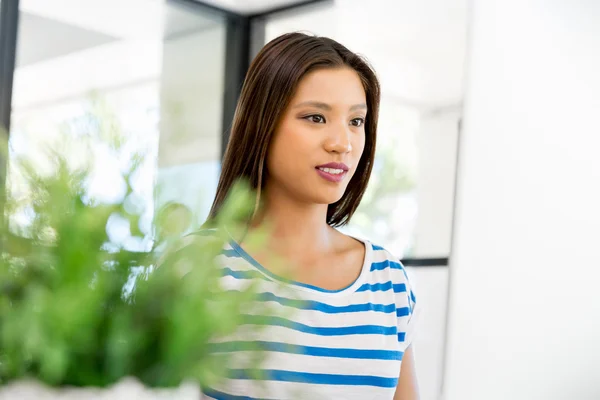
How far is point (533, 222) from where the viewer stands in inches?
118

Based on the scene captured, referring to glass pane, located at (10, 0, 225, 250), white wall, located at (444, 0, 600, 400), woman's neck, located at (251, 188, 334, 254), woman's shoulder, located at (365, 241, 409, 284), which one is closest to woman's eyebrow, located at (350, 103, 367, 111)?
woman's neck, located at (251, 188, 334, 254)

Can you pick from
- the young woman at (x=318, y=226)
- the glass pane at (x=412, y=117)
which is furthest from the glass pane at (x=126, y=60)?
the young woman at (x=318, y=226)

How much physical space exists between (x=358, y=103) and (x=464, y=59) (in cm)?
219

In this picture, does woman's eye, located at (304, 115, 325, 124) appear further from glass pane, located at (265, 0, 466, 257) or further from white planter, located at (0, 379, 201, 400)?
glass pane, located at (265, 0, 466, 257)

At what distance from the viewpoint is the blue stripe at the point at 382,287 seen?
1.27 metres

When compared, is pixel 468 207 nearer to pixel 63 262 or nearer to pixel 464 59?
pixel 464 59

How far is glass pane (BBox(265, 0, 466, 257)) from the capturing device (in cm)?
328

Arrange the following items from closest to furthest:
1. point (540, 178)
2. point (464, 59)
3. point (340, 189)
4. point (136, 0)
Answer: point (340, 189), point (540, 178), point (464, 59), point (136, 0)

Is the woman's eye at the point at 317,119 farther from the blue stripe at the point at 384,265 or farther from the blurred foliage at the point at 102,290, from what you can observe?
the blurred foliage at the point at 102,290

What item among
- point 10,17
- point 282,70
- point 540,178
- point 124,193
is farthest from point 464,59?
point 124,193

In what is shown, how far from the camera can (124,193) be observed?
0.42 metres

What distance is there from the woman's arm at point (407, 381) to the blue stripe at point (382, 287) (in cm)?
10

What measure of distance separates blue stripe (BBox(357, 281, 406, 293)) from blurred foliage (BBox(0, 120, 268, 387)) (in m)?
0.84

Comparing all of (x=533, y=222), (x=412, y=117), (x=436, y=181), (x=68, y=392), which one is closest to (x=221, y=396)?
(x=68, y=392)
